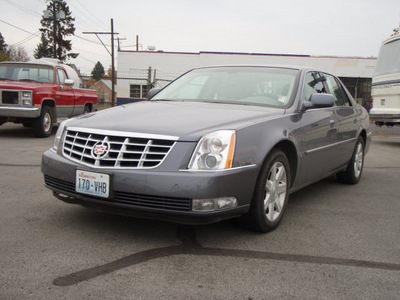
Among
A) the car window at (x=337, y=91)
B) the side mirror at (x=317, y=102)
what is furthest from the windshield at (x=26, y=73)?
the side mirror at (x=317, y=102)

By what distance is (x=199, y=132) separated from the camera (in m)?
3.06

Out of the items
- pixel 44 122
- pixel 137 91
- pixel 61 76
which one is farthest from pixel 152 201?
pixel 137 91

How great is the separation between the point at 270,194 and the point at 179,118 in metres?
0.99

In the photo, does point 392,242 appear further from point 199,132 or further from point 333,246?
point 199,132

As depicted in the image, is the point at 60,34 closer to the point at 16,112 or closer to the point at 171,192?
the point at 16,112

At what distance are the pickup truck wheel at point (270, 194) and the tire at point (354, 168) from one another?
2249 mm

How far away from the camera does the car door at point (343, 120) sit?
4.99m

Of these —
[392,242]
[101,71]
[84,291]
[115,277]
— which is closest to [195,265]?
[115,277]

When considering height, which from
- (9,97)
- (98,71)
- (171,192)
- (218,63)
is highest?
(98,71)

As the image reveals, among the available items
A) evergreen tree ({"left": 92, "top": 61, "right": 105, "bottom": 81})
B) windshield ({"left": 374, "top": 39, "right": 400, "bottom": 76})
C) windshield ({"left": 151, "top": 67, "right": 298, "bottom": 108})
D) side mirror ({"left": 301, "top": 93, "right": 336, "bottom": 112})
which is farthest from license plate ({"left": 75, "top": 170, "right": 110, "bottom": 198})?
evergreen tree ({"left": 92, "top": 61, "right": 105, "bottom": 81})

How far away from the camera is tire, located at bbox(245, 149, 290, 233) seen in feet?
10.9

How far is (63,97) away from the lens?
1112 cm

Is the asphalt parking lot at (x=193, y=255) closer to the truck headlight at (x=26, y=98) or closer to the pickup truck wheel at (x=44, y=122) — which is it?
the truck headlight at (x=26, y=98)

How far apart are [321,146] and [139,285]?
8.79 ft
